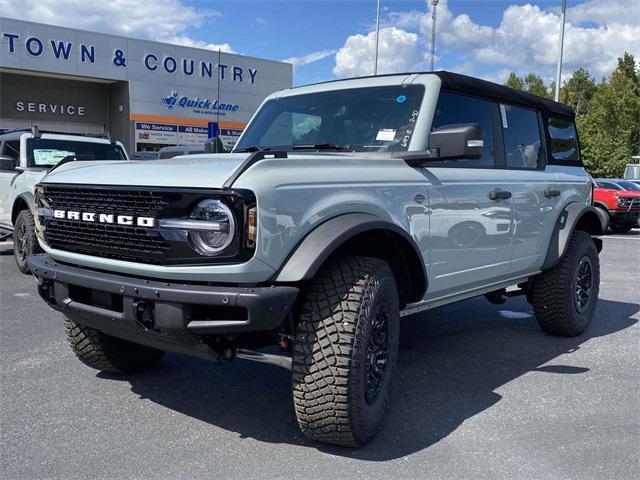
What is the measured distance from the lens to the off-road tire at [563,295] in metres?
5.11

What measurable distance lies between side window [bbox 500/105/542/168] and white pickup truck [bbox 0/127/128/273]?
17.5 feet

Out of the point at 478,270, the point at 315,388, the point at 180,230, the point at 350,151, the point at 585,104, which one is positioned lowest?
the point at 315,388

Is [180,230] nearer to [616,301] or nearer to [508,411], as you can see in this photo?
[508,411]

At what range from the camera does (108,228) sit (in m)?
2.99

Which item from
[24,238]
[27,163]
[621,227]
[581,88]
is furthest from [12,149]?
[581,88]

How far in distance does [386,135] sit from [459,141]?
0.56 meters

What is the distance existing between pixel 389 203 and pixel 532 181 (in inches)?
76.4

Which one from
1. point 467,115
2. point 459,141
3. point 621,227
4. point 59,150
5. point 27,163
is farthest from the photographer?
point 621,227

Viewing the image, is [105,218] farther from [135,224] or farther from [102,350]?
[102,350]

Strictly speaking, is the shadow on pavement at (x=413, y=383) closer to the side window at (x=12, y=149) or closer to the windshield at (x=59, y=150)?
the windshield at (x=59, y=150)

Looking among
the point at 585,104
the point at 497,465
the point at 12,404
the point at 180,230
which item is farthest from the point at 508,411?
the point at 585,104

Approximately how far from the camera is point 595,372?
4414 mm

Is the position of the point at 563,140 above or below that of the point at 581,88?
below

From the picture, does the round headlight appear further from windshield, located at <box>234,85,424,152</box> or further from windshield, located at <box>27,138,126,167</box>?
windshield, located at <box>27,138,126,167</box>
